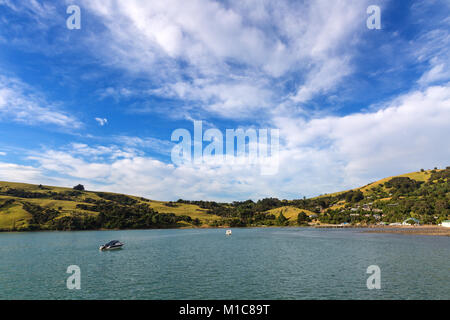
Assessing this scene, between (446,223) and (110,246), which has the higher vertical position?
(446,223)

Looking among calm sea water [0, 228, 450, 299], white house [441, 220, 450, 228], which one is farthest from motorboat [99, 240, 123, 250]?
white house [441, 220, 450, 228]

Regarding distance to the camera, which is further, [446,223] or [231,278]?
[446,223]

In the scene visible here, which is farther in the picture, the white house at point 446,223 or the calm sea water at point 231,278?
the white house at point 446,223

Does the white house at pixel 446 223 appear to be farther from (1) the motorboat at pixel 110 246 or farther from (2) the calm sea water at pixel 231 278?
(1) the motorboat at pixel 110 246

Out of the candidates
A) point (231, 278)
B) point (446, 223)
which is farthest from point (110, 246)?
point (446, 223)

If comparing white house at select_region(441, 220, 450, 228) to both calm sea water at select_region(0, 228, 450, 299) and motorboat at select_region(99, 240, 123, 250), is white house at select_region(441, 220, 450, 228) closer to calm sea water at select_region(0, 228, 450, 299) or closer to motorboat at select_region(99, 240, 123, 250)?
calm sea water at select_region(0, 228, 450, 299)

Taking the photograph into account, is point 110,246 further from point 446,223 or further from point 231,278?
point 446,223

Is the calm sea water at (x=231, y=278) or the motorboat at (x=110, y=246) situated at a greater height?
the calm sea water at (x=231, y=278)

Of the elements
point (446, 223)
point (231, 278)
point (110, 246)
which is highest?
point (231, 278)

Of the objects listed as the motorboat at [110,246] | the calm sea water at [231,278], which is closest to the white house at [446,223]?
the calm sea water at [231,278]

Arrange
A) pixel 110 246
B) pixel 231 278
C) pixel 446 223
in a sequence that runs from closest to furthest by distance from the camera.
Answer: pixel 231 278 < pixel 110 246 < pixel 446 223

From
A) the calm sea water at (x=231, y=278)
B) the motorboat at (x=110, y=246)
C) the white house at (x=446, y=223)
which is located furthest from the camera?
the white house at (x=446, y=223)

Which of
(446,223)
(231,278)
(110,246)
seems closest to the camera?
(231,278)
